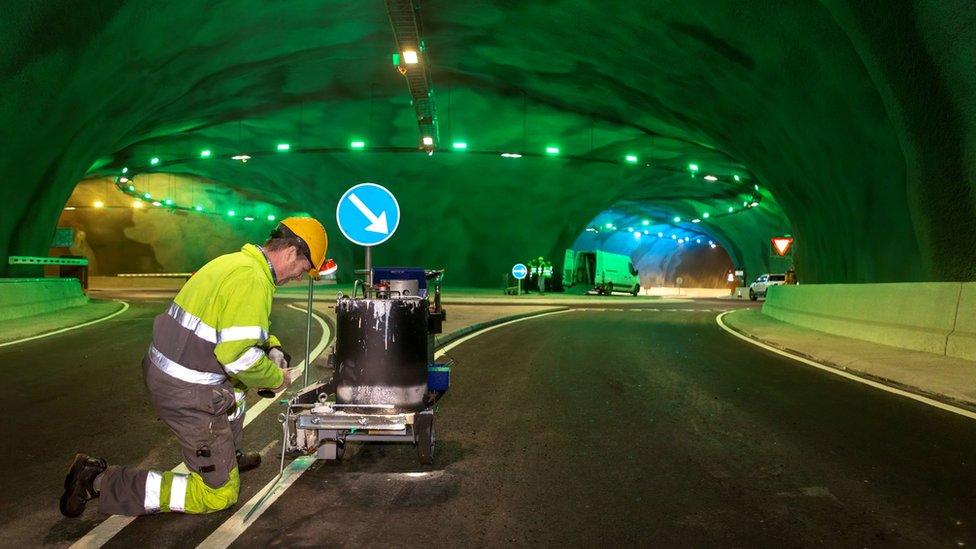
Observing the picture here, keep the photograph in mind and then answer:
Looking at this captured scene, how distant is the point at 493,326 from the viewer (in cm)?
1842

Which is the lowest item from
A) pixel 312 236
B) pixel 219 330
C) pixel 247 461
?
pixel 247 461

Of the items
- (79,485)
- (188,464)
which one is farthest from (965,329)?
(79,485)

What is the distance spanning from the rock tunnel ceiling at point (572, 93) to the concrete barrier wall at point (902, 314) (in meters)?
0.59

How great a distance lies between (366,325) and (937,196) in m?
9.74

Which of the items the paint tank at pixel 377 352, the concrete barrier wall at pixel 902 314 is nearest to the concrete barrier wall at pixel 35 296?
the paint tank at pixel 377 352

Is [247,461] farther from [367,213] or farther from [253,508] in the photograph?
[367,213]

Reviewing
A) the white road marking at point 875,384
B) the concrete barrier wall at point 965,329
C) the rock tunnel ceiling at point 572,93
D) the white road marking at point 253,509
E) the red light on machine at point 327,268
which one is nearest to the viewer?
the white road marking at point 253,509

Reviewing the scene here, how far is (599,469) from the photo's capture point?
5.42 m

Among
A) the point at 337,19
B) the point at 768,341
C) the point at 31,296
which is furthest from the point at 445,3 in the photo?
the point at 31,296

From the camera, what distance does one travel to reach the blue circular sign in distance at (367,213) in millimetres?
8195

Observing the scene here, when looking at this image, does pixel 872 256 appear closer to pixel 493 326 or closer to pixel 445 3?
pixel 493 326

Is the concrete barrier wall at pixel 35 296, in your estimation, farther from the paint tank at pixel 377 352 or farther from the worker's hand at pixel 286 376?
the worker's hand at pixel 286 376

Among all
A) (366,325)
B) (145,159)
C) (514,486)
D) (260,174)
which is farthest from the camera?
(260,174)

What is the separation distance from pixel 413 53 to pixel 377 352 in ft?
38.0
